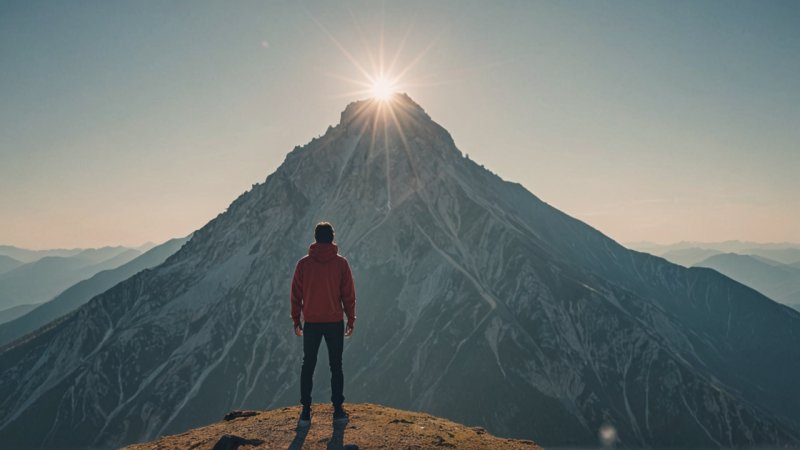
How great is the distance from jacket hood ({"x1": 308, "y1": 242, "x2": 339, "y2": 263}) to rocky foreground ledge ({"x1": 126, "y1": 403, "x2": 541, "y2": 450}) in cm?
633

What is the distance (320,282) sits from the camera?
745 inches

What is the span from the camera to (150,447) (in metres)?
20.6

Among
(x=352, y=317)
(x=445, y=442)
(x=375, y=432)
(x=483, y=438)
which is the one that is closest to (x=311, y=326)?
(x=352, y=317)

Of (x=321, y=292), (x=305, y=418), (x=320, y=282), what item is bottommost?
(x=305, y=418)

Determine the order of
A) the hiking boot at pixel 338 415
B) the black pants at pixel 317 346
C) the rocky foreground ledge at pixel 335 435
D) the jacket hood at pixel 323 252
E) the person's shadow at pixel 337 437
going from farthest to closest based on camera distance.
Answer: the hiking boot at pixel 338 415 < the black pants at pixel 317 346 < the jacket hood at pixel 323 252 < the rocky foreground ledge at pixel 335 435 < the person's shadow at pixel 337 437

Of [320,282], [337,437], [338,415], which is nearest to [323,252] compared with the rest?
[320,282]

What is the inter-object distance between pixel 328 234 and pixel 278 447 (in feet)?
24.6

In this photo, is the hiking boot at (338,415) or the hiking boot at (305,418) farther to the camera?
the hiking boot at (338,415)

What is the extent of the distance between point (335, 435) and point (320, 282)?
5500 mm

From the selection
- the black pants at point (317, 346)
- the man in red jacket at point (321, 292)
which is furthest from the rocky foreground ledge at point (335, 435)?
the man in red jacket at point (321, 292)

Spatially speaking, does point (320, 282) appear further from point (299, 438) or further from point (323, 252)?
point (299, 438)

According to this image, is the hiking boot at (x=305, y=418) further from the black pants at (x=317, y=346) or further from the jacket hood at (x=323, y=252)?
the jacket hood at (x=323, y=252)

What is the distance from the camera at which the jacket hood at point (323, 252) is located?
18.8m

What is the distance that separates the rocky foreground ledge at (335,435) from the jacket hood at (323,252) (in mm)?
6327
